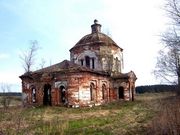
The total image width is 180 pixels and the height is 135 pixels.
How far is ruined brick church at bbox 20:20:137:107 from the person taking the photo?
24.1 m

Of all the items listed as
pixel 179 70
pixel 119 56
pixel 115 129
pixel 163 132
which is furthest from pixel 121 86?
pixel 163 132

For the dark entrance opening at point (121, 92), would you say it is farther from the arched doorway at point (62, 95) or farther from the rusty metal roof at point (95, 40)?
the arched doorway at point (62, 95)

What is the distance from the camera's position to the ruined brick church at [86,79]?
79.1 ft

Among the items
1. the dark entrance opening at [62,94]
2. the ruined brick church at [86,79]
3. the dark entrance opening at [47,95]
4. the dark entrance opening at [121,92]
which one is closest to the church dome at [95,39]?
the ruined brick church at [86,79]

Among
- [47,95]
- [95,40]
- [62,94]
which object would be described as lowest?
[47,95]

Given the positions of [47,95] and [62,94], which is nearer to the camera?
[62,94]

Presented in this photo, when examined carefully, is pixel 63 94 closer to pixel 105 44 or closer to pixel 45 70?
pixel 45 70

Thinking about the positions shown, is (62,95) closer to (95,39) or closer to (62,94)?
(62,94)

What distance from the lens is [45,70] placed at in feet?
84.9

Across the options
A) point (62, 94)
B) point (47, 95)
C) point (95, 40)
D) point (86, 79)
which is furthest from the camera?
point (95, 40)

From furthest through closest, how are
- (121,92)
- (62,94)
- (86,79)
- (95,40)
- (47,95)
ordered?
(121,92)
(95,40)
(47,95)
(62,94)
(86,79)

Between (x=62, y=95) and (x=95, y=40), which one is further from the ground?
(x=95, y=40)

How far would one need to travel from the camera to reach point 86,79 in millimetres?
24625

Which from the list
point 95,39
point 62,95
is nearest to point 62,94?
point 62,95
